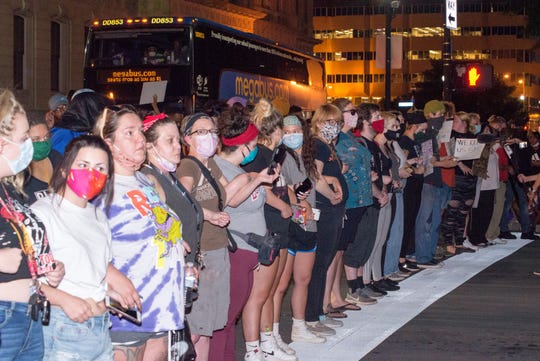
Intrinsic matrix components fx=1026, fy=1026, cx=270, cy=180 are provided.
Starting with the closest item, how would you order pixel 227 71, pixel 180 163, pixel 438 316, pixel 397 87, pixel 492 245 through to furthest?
pixel 180 163 < pixel 438 316 < pixel 492 245 < pixel 227 71 < pixel 397 87

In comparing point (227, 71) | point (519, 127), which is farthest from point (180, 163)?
point (227, 71)

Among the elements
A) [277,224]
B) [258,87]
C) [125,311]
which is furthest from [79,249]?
[258,87]

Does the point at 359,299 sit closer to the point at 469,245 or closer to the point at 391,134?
the point at 391,134

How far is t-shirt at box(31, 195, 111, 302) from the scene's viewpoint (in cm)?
466

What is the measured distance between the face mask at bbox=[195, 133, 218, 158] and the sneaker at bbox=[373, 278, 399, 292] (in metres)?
5.65

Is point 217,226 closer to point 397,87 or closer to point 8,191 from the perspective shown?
point 8,191

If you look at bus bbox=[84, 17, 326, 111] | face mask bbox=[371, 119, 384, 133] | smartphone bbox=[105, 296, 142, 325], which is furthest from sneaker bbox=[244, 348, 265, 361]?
bus bbox=[84, 17, 326, 111]

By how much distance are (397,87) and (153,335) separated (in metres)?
133

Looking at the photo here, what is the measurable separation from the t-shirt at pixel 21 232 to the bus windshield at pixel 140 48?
55.3 feet

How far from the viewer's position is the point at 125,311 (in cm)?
506

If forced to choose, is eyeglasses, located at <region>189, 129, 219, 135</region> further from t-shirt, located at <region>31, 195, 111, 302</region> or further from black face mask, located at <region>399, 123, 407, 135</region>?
black face mask, located at <region>399, 123, 407, 135</region>

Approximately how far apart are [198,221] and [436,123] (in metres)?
9.22

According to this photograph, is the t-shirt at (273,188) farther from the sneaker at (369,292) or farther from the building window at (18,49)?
the building window at (18,49)

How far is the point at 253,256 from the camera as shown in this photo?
24.1 ft
